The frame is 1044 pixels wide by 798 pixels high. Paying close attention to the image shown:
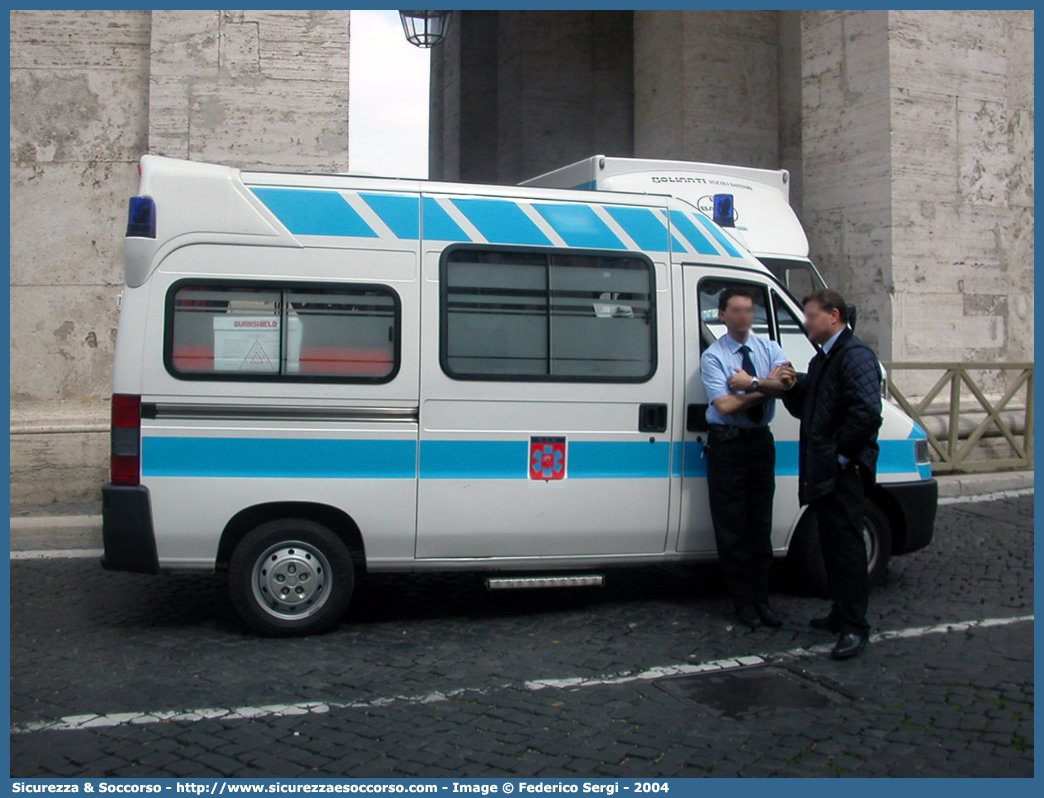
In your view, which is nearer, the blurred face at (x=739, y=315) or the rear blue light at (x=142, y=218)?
the rear blue light at (x=142, y=218)

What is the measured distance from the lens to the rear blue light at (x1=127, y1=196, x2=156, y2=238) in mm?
5477

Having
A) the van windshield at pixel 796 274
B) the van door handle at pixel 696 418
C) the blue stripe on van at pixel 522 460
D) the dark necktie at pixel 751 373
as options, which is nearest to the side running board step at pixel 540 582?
the blue stripe on van at pixel 522 460

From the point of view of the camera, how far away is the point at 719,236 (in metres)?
6.31

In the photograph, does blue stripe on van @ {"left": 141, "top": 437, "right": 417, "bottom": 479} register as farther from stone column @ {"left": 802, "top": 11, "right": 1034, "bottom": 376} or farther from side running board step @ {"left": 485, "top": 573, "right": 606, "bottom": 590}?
stone column @ {"left": 802, "top": 11, "right": 1034, "bottom": 376}

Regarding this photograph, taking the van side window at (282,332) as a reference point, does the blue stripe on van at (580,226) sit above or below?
above

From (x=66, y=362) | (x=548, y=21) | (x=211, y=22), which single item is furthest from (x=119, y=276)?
(x=548, y=21)

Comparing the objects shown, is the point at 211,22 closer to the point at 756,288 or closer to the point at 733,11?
the point at 756,288

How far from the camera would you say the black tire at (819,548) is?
6516 millimetres

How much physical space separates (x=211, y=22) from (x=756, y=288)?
620 cm

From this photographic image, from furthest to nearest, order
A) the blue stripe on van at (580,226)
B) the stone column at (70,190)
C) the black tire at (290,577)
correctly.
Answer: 1. the stone column at (70,190)
2. the blue stripe on van at (580,226)
3. the black tire at (290,577)

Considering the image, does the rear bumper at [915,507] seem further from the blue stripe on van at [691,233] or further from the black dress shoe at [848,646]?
the blue stripe on van at [691,233]

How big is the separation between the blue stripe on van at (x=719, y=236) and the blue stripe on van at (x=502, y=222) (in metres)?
0.95

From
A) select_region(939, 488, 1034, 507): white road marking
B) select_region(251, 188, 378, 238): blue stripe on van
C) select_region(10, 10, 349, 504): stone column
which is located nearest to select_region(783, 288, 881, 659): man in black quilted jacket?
select_region(251, 188, 378, 238): blue stripe on van

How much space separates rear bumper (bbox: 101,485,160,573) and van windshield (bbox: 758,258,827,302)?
5.18 meters
